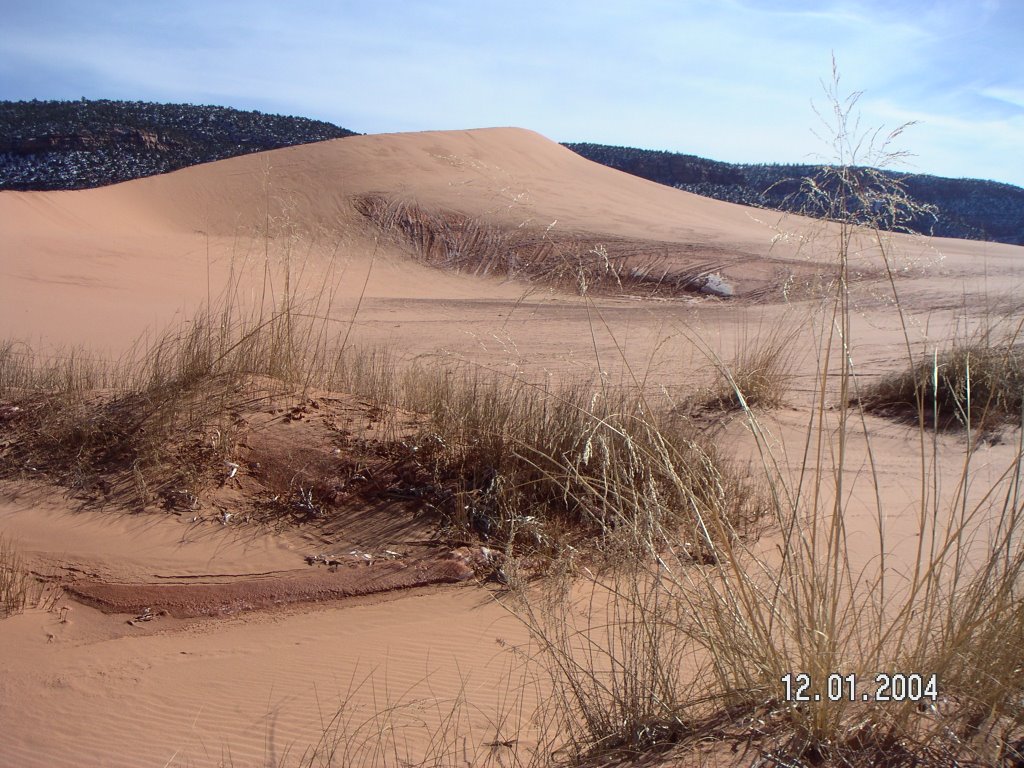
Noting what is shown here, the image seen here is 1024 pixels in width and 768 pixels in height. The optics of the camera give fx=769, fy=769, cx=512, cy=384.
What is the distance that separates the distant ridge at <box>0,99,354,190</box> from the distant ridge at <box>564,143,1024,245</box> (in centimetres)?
2332

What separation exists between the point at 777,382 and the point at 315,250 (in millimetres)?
15002

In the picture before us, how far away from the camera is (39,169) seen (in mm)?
40250

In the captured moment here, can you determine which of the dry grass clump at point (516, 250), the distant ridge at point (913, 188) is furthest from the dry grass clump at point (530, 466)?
the distant ridge at point (913, 188)

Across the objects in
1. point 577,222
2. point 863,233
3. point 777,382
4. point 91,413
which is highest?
point 577,222

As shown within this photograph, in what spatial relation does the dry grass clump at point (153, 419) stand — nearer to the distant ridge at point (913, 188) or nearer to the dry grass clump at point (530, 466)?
the dry grass clump at point (530, 466)

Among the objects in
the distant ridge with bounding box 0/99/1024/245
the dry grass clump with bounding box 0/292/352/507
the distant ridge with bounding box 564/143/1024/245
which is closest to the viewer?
the dry grass clump with bounding box 0/292/352/507

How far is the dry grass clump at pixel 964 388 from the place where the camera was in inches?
231

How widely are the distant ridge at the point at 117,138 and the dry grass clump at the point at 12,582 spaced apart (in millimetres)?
39693

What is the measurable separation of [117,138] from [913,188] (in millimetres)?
46438

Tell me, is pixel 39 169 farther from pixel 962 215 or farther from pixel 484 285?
pixel 962 215

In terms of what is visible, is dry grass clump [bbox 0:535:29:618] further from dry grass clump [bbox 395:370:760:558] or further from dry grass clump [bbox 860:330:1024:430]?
dry grass clump [bbox 860:330:1024:430]

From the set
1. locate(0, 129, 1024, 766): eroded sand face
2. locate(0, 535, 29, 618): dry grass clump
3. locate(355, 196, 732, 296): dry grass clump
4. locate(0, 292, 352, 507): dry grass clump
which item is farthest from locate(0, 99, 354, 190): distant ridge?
locate(0, 535, 29, 618): dry grass clump

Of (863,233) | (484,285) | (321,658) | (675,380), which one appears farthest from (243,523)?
(484,285)

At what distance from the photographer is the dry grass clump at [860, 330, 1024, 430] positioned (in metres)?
5.86
